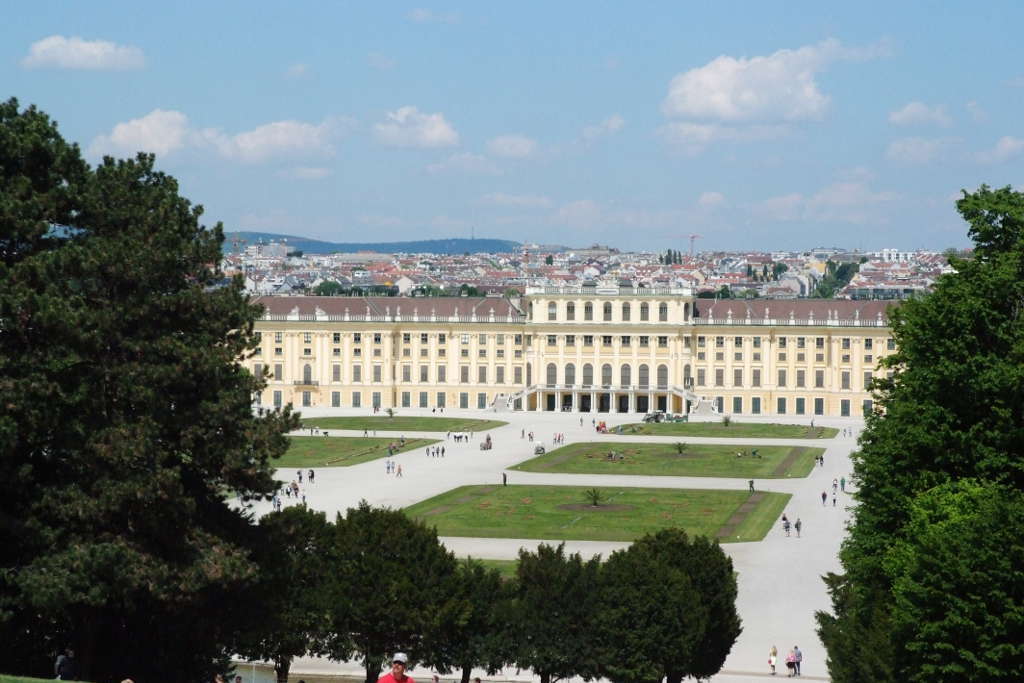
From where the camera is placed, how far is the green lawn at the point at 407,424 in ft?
305

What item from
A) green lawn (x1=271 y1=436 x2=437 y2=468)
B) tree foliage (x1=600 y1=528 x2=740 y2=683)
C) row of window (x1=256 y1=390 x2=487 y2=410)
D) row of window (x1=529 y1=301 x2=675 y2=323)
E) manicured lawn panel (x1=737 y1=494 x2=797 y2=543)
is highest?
row of window (x1=529 y1=301 x2=675 y2=323)

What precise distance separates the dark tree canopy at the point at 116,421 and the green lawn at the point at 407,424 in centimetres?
6484

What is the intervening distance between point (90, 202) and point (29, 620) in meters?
6.30

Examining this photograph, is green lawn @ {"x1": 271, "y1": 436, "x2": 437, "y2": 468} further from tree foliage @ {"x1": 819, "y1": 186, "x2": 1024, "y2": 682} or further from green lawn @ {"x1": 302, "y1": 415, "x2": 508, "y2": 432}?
tree foliage @ {"x1": 819, "y1": 186, "x2": 1024, "y2": 682}

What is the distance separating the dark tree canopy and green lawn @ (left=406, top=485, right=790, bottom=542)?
886 inches

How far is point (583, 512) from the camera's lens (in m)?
56.5

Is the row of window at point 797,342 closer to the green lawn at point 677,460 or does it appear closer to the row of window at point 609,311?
the row of window at point 609,311

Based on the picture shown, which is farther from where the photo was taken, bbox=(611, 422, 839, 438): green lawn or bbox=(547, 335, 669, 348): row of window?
bbox=(547, 335, 669, 348): row of window

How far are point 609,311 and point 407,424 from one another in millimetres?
20225

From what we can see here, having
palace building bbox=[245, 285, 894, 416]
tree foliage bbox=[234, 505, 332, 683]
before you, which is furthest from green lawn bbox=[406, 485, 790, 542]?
palace building bbox=[245, 285, 894, 416]

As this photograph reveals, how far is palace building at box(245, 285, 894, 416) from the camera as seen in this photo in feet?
355

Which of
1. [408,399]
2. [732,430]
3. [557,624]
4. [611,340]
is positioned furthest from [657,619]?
[408,399]

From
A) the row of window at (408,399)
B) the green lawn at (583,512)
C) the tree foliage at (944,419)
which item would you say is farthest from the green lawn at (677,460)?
the tree foliage at (944,419)

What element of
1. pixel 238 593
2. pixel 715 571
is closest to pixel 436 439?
pixel 715 571
